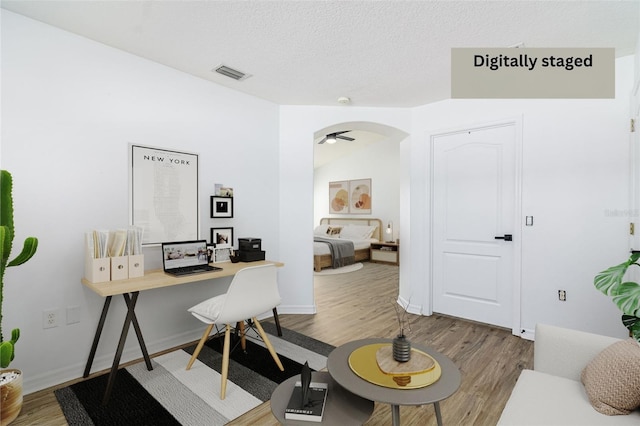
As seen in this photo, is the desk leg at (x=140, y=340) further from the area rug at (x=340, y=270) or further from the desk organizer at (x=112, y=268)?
the area rug at (x=340, y=270)

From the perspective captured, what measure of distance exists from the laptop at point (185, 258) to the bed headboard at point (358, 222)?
5418 millimetres

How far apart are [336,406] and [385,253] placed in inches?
226

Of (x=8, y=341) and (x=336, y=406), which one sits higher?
(x=8, y=341)

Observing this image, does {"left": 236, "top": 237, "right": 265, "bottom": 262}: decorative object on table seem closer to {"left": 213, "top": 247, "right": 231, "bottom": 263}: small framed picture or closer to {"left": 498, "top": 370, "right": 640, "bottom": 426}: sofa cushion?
{"left": 213, "top": 247, "right": 231, "bottom": 263}: small framed picture

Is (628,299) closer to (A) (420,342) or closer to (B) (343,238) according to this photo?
(A) (420,342)

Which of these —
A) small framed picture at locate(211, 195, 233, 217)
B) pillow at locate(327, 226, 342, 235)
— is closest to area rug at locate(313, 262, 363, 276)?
pillow at locate(327, 226, 342, 235)

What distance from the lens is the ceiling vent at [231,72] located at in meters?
2.76

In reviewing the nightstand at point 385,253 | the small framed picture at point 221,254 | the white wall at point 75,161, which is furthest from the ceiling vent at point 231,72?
the nightstand at point 385,253

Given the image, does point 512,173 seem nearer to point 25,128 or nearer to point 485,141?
point 485,141

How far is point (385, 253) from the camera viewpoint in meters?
7.03

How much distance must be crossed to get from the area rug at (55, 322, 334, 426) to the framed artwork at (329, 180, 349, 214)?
5.92 meters

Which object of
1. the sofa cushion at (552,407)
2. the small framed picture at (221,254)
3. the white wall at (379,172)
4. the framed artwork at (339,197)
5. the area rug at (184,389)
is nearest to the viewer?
the sofa cushion at (552,407)

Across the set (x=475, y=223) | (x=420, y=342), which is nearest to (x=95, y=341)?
(x=420, y=342)

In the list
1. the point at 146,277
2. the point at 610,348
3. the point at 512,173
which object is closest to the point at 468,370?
the point at 610,348
